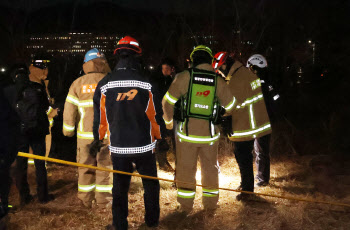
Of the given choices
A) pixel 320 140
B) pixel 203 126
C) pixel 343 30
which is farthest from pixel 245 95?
pixel 343 30

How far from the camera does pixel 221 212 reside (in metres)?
4.83

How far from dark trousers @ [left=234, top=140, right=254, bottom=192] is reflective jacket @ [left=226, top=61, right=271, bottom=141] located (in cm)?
12

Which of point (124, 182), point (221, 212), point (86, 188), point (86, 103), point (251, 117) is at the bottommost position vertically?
point (221, 212)

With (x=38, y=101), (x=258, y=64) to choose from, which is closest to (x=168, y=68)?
(x=258, y=64)

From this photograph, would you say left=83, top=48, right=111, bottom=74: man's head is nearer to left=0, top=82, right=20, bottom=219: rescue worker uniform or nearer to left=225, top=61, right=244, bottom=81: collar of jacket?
left=0, top=82, right=20, bottom=219: rescue worker uniform

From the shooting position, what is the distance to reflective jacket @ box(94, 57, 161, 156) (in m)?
3.82

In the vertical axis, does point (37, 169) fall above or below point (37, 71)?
below

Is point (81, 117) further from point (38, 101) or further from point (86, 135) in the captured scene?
point (38, 101)

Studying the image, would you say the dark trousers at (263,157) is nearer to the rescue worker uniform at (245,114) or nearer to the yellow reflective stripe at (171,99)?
the rescue worker uniform at (245,114)

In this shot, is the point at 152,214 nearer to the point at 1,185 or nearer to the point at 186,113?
the point at 186,113

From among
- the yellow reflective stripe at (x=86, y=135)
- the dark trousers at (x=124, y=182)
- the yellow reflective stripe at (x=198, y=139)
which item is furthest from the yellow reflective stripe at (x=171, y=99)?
the yellow reflective stripe at (x=86, y=135)

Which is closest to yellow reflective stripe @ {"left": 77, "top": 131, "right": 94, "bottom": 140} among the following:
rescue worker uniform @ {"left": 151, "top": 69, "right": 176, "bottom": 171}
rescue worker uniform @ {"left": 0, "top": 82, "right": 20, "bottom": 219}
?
rescue worker uniform @ {"left": 151, "top": 69, "right": 176, "bottom": 171}

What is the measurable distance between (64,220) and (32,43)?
3030cm

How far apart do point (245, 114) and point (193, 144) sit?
1.01 metres
